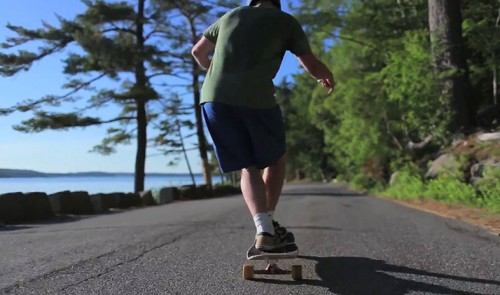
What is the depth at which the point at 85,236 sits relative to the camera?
5.99 m

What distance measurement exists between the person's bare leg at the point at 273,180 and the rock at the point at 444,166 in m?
8.15

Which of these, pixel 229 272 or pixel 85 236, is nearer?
pixel 229 272

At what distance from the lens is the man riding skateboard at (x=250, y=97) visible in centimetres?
350

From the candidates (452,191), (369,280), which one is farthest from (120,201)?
(369,280)

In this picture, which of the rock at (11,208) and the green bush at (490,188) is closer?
the green bush at (490,188)

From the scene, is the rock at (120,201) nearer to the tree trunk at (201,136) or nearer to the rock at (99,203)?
the rock at (99,203)

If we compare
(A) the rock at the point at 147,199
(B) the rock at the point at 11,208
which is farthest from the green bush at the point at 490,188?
(A) the rock at the point at 147,199

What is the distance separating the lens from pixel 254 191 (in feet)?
11.4

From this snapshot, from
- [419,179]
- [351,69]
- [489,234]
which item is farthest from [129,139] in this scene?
[489,234]

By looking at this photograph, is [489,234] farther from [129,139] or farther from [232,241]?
[129,139]

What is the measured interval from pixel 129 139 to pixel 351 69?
11.9m

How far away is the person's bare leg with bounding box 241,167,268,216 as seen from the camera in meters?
3.46

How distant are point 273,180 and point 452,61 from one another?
11193 millimetres

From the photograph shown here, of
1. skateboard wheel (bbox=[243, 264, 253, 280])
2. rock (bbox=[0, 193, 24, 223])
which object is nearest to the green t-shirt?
skateboard wheel (bbox=[243, 264, 253, 280])
